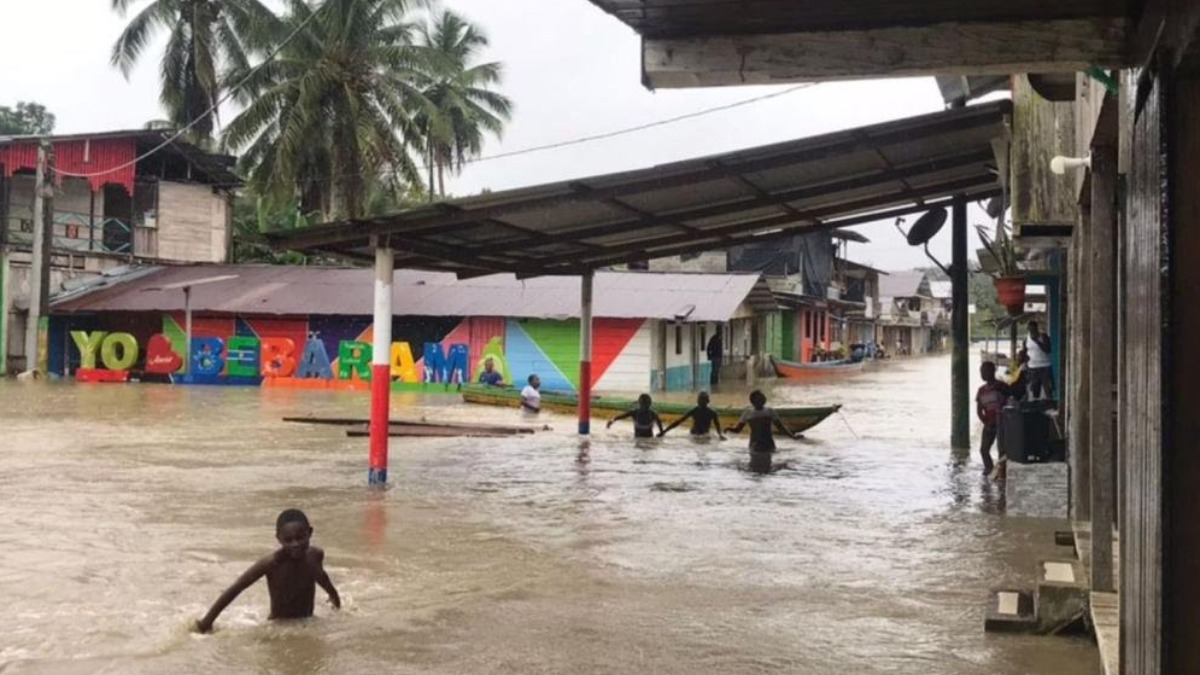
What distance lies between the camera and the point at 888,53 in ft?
11.6

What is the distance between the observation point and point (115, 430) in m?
18.3

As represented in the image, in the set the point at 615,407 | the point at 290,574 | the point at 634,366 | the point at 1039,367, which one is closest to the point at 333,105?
the point at 634,366

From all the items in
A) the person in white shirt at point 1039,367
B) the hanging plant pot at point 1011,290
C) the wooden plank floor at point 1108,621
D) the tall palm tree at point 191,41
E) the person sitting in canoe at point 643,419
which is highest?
the tall palm tree at point 191,41

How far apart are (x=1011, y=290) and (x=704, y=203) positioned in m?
3.83

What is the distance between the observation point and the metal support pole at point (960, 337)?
15.9 m

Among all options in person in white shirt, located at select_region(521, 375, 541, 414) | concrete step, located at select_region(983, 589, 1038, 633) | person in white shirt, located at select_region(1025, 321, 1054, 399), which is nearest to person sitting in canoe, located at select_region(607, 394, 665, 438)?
person in white shirt, located at select_region(521, 375, 541, 414)

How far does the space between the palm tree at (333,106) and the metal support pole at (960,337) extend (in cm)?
2054

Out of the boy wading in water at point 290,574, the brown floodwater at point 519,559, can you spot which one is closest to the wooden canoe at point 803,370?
the brown floodwater at point 519,559

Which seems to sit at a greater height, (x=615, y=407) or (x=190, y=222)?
(x=190, y=222)

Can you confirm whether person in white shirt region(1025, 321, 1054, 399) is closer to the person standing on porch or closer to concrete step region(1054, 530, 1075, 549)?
concrete step region(1054, 530, 1075, 549)

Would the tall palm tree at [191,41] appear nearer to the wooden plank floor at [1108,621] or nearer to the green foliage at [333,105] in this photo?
the green foliage at [333,105]

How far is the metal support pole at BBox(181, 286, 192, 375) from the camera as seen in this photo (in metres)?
31.4

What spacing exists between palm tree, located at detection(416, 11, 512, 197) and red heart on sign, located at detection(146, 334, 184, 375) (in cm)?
1038

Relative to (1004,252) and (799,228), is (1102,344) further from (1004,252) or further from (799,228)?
(799,228)
